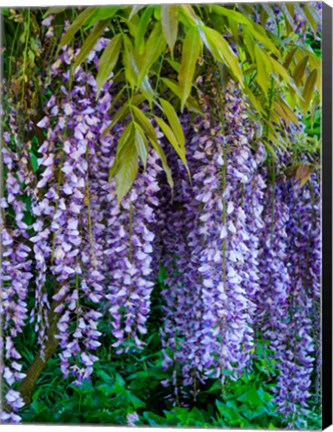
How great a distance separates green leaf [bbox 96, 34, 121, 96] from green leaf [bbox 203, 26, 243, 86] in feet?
1.00

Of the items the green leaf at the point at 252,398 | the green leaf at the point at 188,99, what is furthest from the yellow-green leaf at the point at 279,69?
the green leaf at the point at 252,398

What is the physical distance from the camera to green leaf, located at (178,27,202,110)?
→ 9.46ft

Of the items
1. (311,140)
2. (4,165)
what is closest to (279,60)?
(311,140)

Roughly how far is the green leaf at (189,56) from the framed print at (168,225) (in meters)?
0.14

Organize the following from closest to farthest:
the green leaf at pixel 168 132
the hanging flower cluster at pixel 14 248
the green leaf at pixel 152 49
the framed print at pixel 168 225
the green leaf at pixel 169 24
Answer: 1. the green leaf at pixel 169 24
2. the green leaf at pixel 152 49
3. the green leaf at pixel 168 132
4. the framed print at pixel 168 225
5. the hanging flower cluster at pixel 14 248

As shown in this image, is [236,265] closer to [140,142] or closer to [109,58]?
[140,142]

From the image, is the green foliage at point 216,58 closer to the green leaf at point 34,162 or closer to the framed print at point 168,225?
the framed print at point 168,225

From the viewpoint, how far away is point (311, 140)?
10.7ft

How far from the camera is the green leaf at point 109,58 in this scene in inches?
120

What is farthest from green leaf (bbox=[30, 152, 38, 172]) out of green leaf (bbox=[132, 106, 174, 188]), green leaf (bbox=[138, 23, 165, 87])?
green leaf (bbox=[138, 23, 165, 87])

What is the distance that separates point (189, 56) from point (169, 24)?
115 millimetres

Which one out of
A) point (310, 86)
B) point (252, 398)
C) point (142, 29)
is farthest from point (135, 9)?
point (252, 398)

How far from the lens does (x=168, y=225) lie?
3350 millimetres

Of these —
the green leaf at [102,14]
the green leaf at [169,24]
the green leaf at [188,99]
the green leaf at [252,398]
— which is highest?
the green leaf at [102,14]
